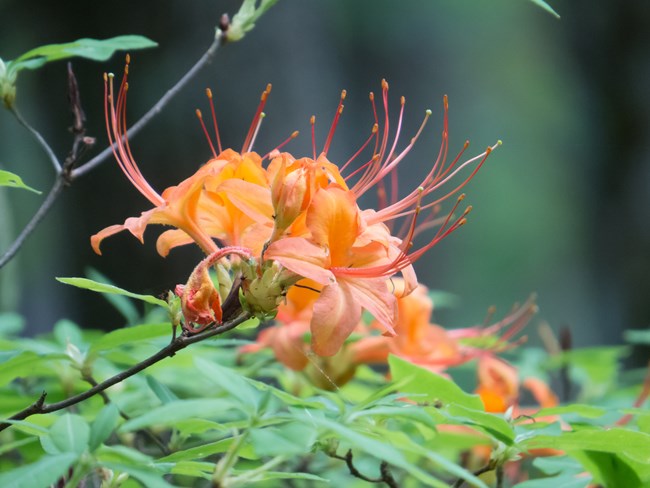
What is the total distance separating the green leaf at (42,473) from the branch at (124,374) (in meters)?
0.11

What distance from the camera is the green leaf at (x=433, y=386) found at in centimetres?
70

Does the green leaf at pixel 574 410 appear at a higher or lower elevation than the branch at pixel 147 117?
lower

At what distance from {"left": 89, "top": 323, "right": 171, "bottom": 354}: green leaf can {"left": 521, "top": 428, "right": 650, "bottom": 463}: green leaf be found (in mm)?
328

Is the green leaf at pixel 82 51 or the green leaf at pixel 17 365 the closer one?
the green leaf at pixel 17 365

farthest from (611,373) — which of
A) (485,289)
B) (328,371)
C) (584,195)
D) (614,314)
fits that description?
(485,289)

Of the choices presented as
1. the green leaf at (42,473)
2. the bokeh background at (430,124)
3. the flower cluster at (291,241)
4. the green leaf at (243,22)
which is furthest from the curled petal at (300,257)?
the bokeh background at (430,124)

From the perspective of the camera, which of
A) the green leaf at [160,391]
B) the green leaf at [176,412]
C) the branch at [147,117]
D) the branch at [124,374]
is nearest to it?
the green leaf at [176,412]

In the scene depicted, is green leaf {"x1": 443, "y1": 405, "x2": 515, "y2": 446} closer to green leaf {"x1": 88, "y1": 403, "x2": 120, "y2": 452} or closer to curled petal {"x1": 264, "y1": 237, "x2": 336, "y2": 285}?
curled petal {"x1": 264, "y1": 237, "x2": 336, "y2": 285}

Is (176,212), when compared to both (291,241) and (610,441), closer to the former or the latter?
(291,241)

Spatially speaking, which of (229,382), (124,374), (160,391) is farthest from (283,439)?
(160,391)

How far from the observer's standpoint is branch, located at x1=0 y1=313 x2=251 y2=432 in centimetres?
61

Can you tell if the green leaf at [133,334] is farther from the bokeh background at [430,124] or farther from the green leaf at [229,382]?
the bokeh background at [430,124]

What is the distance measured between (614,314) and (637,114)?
38.3 inches

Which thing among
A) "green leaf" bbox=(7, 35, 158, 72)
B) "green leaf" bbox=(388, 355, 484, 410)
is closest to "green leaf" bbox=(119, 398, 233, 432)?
"green leaf" bbox=(388, 355, 484, 410)
